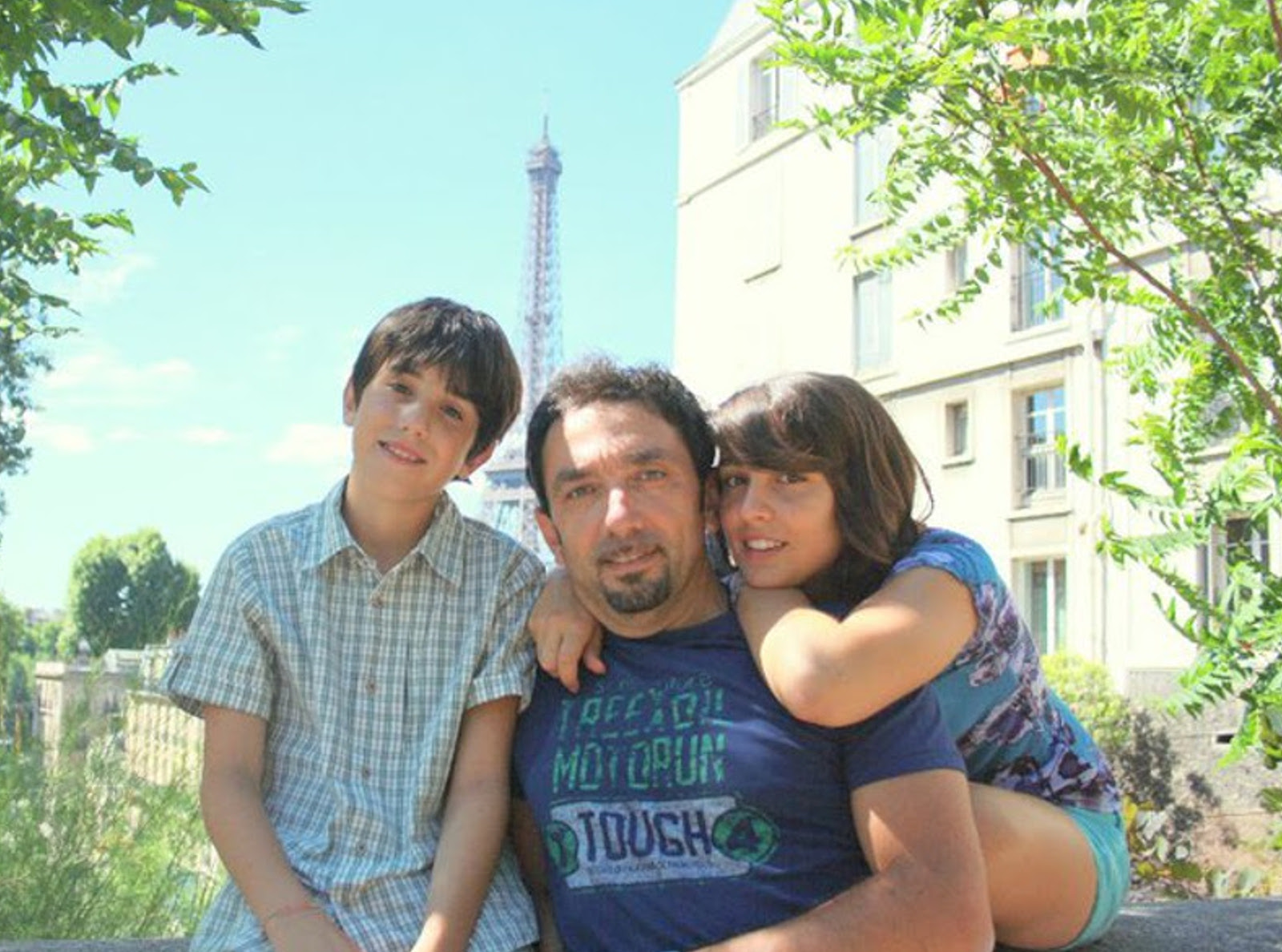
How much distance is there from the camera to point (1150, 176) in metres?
3.79

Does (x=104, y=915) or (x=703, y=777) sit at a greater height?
(x=703, y=777)

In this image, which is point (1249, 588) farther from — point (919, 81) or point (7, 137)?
point (7, 137)

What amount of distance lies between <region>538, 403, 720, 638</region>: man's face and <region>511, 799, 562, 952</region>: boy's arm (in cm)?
34

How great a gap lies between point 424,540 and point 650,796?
1.88 ft

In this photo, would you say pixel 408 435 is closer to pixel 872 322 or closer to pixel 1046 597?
pixel 1046 597

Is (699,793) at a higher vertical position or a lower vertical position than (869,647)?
lower

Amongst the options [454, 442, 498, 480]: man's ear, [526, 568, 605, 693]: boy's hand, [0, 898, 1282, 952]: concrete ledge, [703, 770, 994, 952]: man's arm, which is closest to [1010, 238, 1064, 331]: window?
[0, 898, 1282, 952]: concrete ledge

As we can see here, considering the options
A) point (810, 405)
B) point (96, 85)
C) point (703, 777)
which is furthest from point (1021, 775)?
point (96, 85)

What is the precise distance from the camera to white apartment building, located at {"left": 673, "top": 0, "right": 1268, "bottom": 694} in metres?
15.6

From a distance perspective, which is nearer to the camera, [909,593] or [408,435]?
[909,593]

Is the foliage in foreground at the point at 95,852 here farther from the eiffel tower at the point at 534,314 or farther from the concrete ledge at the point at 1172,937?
the eiffel tower at the point at 534,314

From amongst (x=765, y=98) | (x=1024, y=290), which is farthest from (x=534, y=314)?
(x=1024, y=290)

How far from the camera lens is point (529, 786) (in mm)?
2129

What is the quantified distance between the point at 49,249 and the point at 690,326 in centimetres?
2005
